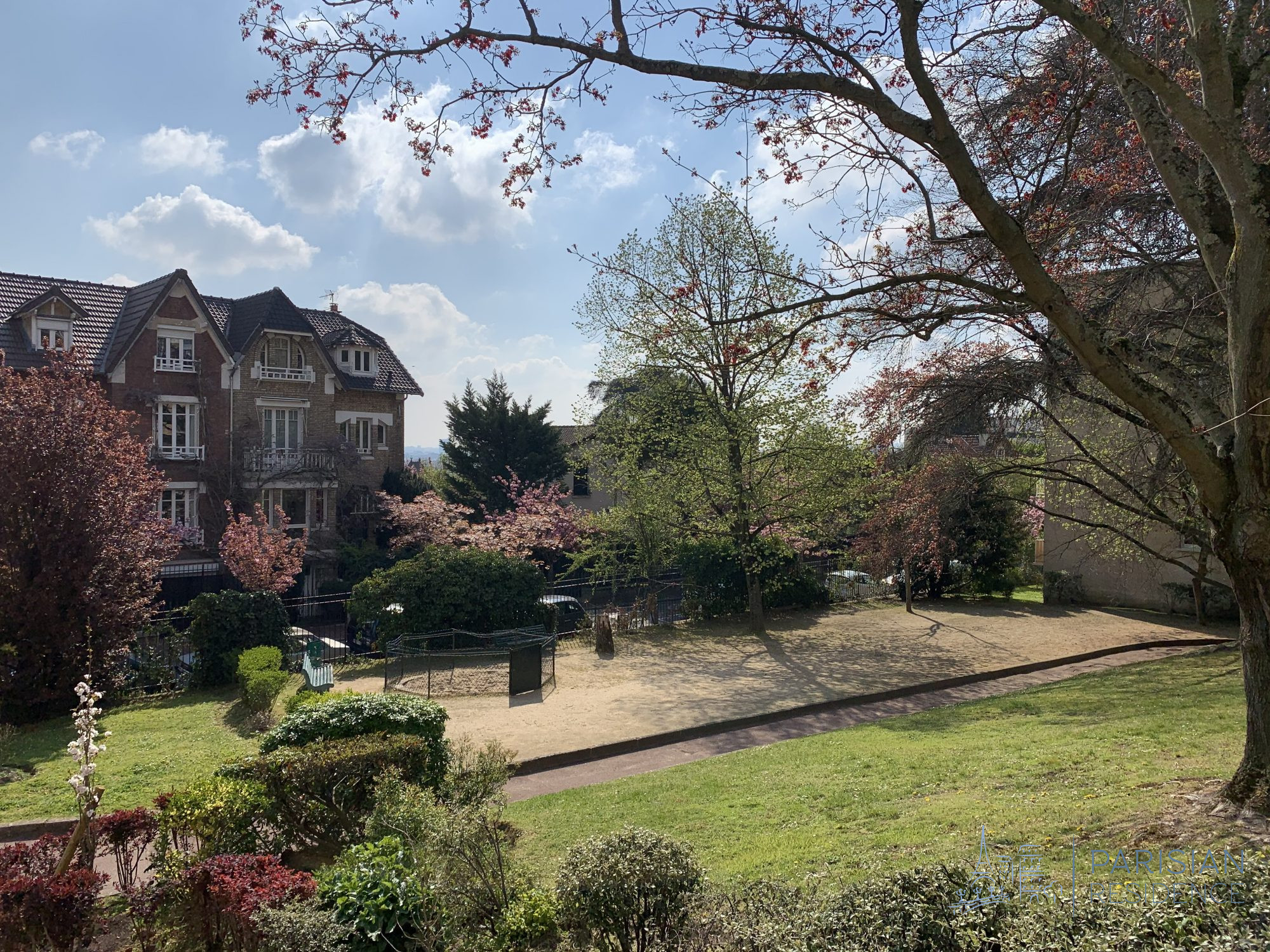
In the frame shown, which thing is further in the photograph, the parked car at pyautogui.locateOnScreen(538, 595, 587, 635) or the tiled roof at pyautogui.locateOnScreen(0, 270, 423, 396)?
the tiled roof at pyautogui.locateOnScreen(0, 270, 423, 396)

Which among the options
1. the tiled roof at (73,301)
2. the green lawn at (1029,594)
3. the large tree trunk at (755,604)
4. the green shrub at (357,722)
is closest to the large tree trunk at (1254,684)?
the green shrub at (357,722)

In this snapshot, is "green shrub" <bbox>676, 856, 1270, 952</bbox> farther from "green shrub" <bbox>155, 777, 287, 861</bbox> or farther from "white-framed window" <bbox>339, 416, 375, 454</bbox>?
"white-framed window" <bbox>339, 416, 375, 454</bbox>

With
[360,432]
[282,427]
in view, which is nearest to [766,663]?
[282,427]

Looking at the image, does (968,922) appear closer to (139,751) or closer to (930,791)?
(930,791)

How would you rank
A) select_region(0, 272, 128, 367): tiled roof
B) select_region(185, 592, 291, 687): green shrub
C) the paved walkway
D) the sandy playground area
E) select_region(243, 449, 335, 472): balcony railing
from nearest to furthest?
1. the paved walkway
2. the sandy playground area
3. select_region(185, 592, 291, 687): green shrub
4. select_region(0, 272, 128, 367): tiled roof
5. select_region(243, 449, 335, 472): balcony railing

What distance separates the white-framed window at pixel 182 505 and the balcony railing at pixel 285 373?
562 cm

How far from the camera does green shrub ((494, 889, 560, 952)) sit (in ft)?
17.1

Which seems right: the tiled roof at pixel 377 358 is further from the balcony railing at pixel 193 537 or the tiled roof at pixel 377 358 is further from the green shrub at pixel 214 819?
the green shrub at pixel 214 819

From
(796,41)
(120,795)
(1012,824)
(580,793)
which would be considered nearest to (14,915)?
(120,795)

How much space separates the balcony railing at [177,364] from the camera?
31062 mm

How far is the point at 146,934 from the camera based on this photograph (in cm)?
552

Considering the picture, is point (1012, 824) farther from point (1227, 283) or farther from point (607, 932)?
point (1227, 283)

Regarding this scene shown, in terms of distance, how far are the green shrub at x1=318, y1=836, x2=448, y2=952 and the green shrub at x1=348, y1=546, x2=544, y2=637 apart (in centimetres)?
1402

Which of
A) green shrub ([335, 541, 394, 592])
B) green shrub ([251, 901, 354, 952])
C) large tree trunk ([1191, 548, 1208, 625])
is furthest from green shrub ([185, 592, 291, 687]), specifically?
large tree trunk ([1191, 548, 1208, 625])
